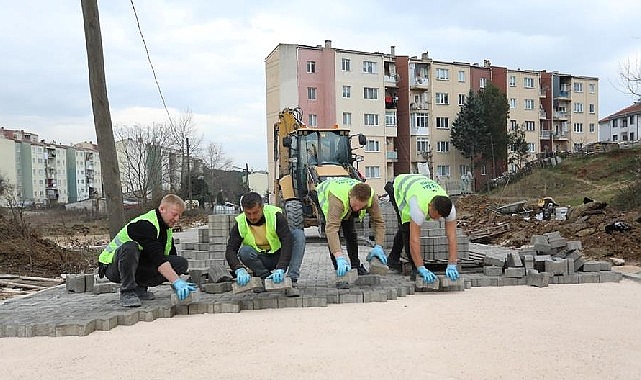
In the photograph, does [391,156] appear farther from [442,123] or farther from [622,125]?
[622,125]

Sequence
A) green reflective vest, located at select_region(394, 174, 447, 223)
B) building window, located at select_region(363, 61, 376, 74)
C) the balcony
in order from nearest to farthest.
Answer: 1. green reflective vest, located at select_region(394, 174, 447, 223)
2. building window, located at select_region(363, 61, 376, 74)
3. the balcony

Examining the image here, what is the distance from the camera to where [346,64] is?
3397cm

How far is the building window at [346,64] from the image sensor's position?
111ft

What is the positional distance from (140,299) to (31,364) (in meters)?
1.75

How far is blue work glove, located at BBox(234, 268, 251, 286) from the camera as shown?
482 cm

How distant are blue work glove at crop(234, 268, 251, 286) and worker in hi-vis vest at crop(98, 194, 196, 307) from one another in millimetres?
422

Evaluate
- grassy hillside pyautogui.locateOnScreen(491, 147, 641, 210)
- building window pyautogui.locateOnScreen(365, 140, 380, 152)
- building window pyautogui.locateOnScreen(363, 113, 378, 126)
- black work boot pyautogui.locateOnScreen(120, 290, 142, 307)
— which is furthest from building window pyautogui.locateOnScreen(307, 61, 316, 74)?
black work boot pyautogui.locateOnScreen(120, 290, 142, 307)

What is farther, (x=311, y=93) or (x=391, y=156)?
(x=391, y=156)

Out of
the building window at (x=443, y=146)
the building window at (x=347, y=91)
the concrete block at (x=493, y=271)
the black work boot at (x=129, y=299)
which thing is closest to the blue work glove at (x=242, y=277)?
the black work boot at (x=129, y=299)

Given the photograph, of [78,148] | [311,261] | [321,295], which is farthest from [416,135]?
[78,148]

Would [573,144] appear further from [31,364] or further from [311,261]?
[31,364]

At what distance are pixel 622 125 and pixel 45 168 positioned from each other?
69.0 meters

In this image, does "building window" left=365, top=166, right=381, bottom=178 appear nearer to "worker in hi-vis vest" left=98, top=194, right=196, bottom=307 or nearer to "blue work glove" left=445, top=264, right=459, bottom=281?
"blue work glove" left=445, top=264, right=459, bottom=281

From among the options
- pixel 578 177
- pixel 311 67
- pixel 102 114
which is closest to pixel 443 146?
pixel 578 177
